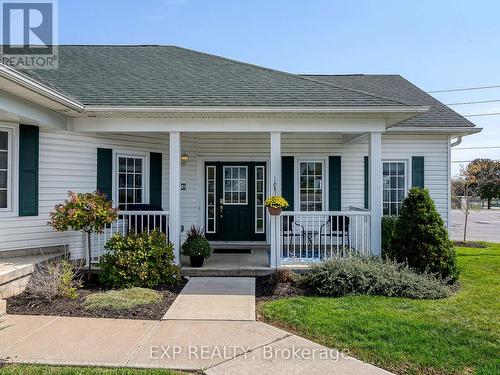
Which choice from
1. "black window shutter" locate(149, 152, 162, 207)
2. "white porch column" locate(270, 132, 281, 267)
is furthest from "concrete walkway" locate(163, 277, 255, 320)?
"black window shutter" locate(149, 152, 162, 207)

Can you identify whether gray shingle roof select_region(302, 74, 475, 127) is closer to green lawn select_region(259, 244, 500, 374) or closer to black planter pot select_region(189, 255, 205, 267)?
green lawn select_region(259, 244, 500, 374)

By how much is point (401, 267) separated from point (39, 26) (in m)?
8.85

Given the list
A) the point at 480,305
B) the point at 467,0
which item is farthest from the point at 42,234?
the point at 467,0

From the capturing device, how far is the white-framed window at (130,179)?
7.76 metres

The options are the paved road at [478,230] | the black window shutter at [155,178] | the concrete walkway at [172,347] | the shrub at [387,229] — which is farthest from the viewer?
the paved road at [478,230]

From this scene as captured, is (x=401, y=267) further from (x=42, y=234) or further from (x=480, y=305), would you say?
(x=42, y=234)

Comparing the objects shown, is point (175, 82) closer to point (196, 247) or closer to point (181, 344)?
point (196, 247)

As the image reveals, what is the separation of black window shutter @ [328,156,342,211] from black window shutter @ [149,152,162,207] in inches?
165

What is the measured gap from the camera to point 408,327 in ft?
13.0

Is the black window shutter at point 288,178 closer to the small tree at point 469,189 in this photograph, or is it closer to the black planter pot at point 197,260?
the black planter pot at point 197,260

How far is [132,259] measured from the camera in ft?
19.0

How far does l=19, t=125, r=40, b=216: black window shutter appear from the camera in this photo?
20.5ft

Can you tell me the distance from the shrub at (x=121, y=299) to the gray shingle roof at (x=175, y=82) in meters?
3.30

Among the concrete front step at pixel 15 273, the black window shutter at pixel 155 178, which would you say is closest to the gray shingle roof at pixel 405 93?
the black window shutter at pixel 155 178
